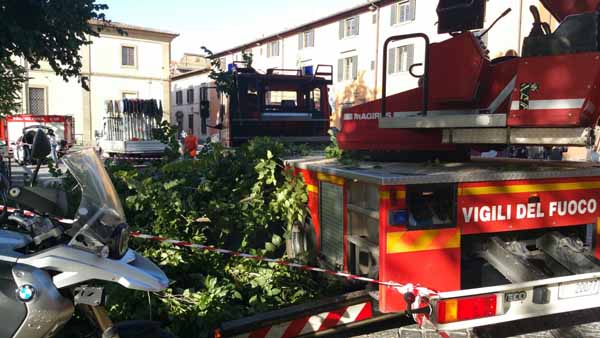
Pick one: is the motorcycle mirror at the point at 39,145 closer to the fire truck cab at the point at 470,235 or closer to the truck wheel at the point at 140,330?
→ the truck wheel at the point at 140,330

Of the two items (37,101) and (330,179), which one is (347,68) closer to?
(37,101)

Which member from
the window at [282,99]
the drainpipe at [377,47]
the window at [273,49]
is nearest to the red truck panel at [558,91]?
the window at [282,99]

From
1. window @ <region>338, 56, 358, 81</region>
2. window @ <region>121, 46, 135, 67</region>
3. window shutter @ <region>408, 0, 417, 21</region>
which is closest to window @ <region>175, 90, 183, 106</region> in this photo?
window @ <region>121, 46, 135, 67</region>

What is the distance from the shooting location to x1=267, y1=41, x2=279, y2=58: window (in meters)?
41.5

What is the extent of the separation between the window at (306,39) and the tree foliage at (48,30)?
1224 inches

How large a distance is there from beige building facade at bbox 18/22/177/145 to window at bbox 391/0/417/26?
67.4ft

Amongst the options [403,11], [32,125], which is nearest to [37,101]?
[32,125]

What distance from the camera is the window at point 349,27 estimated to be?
3284cm

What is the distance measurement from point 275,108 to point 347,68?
935 inches

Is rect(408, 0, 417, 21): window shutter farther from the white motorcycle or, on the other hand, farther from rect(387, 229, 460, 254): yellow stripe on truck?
the white motorcycle

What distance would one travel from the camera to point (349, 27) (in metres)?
33.6

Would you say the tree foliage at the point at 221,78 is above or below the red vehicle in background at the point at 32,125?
above

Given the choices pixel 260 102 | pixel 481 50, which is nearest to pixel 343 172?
pixel 481 50

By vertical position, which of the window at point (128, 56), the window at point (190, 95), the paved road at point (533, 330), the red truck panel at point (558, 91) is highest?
the window at point (128, 56)
